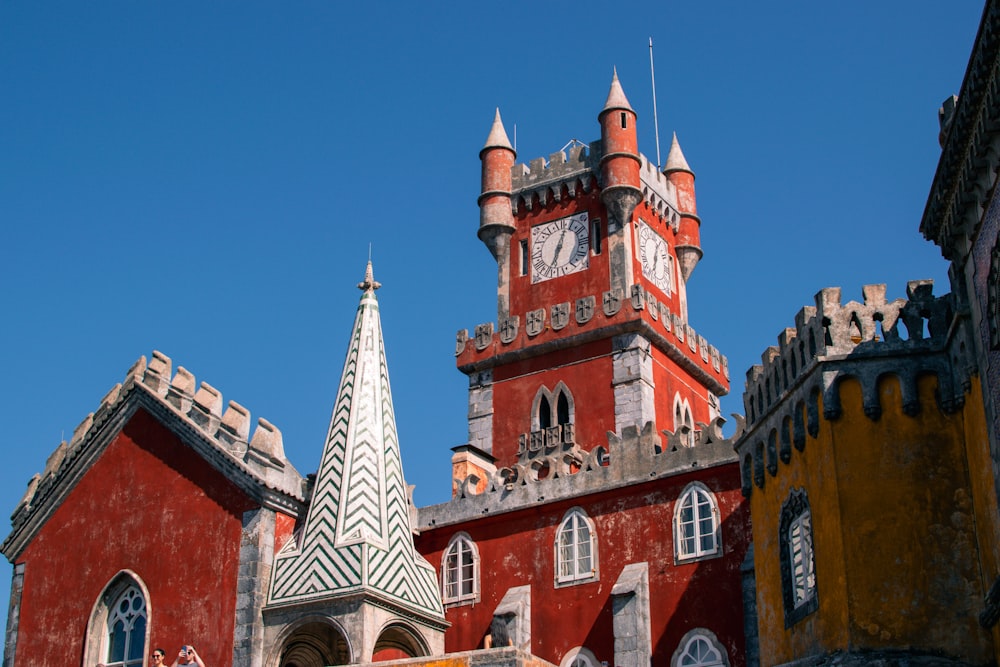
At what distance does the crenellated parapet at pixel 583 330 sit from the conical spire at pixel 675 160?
283 inches

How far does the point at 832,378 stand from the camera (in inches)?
757

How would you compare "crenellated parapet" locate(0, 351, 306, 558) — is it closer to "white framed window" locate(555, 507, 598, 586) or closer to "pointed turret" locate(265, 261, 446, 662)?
"pointed turret" locate(265, 261, 446, 662)

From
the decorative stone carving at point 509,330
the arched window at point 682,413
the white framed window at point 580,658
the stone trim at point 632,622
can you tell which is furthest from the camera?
the decorative stone carving at point 509,330

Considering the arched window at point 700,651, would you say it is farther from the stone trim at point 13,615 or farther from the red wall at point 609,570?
the stone trim at point 13,615

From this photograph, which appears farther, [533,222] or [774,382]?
[533,222]

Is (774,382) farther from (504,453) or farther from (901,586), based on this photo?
(504,453)

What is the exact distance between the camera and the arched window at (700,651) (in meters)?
25.6

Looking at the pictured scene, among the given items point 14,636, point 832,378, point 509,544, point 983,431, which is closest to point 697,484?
point 509,544

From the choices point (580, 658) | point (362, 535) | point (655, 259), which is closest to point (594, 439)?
point (655, 259)

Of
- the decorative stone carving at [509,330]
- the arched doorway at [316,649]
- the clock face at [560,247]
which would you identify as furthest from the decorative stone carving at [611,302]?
the arched doorway at [316,649]

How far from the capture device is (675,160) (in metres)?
46.5

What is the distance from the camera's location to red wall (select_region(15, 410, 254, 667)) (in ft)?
86.2

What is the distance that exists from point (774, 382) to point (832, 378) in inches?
83.5

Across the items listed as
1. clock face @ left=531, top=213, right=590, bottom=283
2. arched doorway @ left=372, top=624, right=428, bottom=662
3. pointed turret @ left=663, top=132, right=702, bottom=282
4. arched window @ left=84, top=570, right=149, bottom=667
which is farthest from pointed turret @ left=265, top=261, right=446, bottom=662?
pointed turret @ left=663, top=132, right=702, bottom=282
